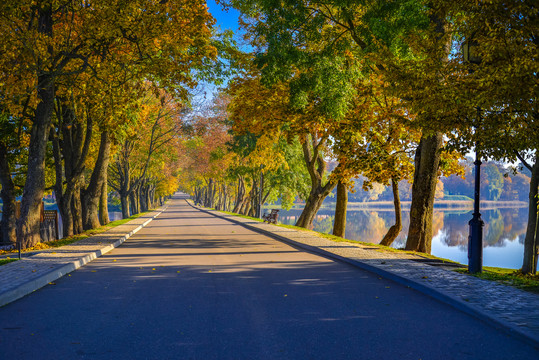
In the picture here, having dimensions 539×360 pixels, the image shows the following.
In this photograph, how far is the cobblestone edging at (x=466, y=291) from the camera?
6227 millimetres

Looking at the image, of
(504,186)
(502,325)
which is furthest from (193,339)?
(504,186)

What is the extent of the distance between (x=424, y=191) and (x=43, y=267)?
12453 millimetres

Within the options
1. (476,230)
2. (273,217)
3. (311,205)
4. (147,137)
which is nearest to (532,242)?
(476,230)

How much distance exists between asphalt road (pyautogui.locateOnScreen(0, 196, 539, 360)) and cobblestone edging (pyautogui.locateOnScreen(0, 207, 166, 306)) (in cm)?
21

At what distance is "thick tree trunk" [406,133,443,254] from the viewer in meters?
16.9

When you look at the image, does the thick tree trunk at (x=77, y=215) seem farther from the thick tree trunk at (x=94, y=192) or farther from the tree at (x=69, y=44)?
the tree at (x=69, y=44)

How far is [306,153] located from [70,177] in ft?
45.2

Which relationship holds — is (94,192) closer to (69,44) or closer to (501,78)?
(69,44)

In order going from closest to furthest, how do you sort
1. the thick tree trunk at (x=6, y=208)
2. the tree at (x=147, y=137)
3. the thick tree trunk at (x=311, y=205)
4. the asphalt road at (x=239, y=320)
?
the asphalt road at (x=239, y=320) → the thick tree trunk at (x=6, y=208) → the thick tree trunk at (x=311, y=205) → the tree at (x=147, y=137)

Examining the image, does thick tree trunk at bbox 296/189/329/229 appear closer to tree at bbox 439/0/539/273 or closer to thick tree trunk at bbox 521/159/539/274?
thick tree trunk at bbox 521/159/539/274

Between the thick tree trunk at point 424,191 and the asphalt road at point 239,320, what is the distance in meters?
7.16

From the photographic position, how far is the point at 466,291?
27.1 feet

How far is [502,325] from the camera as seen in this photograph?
240 inches

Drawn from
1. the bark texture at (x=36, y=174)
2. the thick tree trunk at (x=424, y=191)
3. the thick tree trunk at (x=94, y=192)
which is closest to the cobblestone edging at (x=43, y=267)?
the bark texture at (x=36, y=174)
